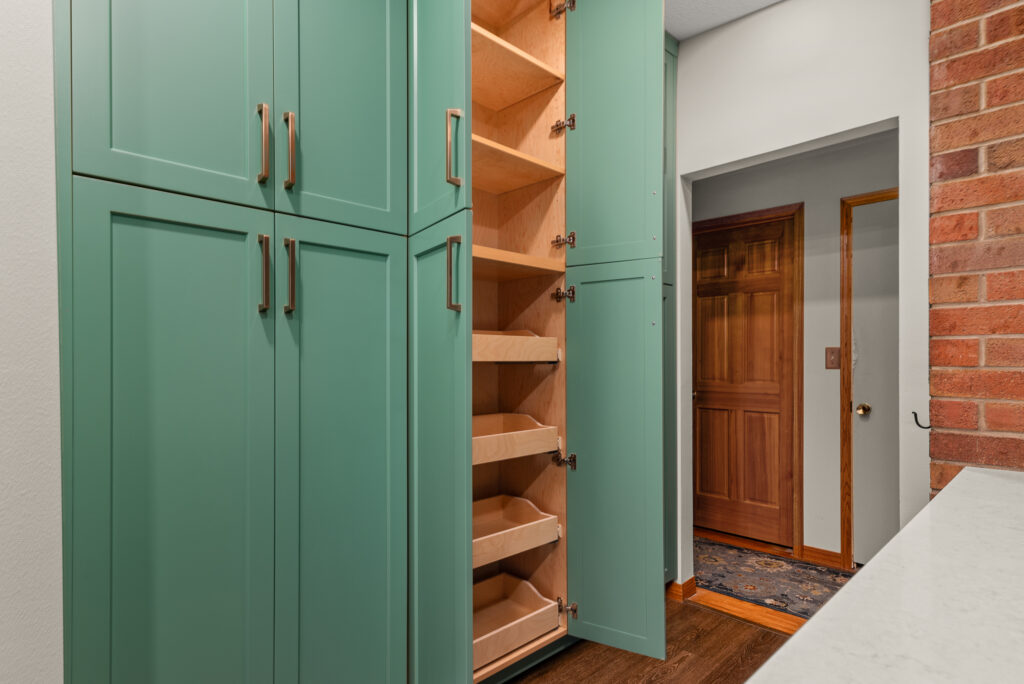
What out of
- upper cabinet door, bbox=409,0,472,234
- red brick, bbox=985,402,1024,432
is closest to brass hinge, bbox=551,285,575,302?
upper cabinet door, bbox=409,0,472,234

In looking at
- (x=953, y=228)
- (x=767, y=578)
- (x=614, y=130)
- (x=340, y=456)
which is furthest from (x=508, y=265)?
Result: (x=767, y=578)

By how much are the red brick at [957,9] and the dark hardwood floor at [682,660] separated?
83.1 inches

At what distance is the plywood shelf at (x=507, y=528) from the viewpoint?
1873 mm

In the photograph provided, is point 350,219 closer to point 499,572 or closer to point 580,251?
point 580,251

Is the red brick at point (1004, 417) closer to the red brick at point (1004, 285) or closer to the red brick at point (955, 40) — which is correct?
the red brick at point (1004, 285)

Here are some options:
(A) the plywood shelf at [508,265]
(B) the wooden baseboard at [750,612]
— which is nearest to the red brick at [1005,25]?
(A) the plywood shelf at [508,265]

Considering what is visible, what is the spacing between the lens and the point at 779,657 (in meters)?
0.39

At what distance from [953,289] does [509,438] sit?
1.41m

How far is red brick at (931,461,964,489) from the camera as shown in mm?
1470

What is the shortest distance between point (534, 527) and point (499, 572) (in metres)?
0.39

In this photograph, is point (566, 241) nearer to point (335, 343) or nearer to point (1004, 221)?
point (335, 343)

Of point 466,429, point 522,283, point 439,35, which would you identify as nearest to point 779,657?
point 466,429

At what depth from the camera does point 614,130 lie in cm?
207

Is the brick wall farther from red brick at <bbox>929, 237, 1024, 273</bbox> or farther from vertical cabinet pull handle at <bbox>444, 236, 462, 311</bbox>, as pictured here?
vertical cabinet pull handle at <bbox>444, 236, 462, 311</bbox>
